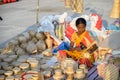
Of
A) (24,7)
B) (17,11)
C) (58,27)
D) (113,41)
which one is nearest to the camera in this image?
(113,41)

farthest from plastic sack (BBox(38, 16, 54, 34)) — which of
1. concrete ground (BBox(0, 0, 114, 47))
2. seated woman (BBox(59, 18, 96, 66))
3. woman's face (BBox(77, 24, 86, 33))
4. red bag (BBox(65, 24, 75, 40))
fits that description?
woman's face (BBox(77, 24, 86, 33))

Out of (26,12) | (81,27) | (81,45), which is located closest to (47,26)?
(81,45)

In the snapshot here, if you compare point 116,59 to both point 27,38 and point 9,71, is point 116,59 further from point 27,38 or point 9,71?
point 27,38

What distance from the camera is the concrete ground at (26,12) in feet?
25.9

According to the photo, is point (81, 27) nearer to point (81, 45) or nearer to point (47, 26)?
point (81, 45)

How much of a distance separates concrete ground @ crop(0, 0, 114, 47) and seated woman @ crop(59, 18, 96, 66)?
2.01 m

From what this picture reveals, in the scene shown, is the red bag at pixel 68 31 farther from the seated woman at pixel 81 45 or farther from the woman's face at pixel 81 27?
the woman's face at pixel 81 27

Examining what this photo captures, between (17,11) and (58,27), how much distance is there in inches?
189

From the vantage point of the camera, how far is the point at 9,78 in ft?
14.2

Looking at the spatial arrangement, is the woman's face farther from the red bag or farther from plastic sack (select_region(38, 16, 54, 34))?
plastic sack (select_region(38, 16, 54, 34))

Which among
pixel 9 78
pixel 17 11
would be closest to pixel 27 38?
pixel 9 78

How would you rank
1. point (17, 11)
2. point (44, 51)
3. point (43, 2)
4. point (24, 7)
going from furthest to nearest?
point (43, 2) < point (24, 7) < point (17, 11) < point (44, 51)

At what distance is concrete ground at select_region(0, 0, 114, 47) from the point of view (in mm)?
7892

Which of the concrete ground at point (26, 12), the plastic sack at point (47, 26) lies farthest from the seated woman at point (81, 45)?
the concrete ground at point (26, 12)
